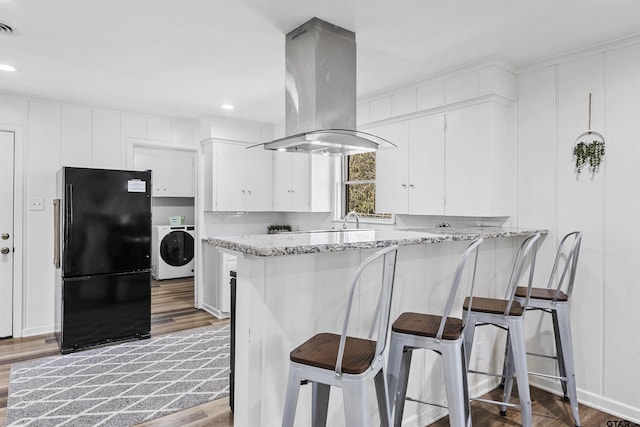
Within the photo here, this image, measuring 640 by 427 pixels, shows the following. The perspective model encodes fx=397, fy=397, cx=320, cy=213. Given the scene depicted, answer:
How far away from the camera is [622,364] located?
8.18 ft

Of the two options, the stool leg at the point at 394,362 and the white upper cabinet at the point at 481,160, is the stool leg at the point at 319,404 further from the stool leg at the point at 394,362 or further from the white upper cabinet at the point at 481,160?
the white upper cabinet at the point at 481,160

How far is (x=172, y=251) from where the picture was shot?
22.6 feet

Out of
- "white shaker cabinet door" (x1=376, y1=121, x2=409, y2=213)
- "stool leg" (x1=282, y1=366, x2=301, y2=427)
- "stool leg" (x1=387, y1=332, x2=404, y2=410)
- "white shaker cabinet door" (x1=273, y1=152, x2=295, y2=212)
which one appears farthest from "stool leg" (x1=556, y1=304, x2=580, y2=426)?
"white shaker cabinet door" (x1=273, y1=152, x2=295, y2=212)

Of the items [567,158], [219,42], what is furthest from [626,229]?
[219,42]

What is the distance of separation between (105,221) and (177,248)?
3.39m

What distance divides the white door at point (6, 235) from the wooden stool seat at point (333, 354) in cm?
376

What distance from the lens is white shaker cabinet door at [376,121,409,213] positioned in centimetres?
349

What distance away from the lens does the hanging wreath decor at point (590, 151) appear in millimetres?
2563

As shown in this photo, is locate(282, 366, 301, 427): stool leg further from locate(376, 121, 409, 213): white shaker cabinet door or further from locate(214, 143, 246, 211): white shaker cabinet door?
locate(214, 143, 246, 211): white shaker cabinet door

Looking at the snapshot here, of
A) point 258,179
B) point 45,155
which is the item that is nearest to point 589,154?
point 258,179

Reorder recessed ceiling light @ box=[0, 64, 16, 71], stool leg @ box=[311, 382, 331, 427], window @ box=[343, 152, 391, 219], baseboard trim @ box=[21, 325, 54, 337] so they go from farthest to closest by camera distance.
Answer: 1. window @ box=[343, 152, 391, 219]
2. baseboard trim @ box=[21, 325, 54, 337]
3. recessed ceiling light @ box=[0, 64, 16, 71]
4. stool leg @ box=[311, 382, 331, 427]

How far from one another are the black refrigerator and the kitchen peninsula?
244 centimetres

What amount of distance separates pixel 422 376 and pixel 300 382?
3.99 feet

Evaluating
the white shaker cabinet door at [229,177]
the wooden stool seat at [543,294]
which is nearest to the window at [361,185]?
the white shaker cabinet door at [229,177]
